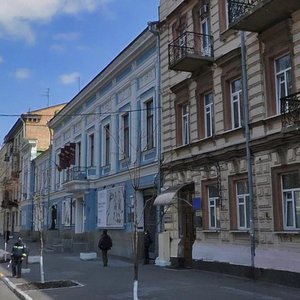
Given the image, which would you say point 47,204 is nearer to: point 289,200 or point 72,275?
point 72,275

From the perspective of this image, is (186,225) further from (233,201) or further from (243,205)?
(243,205)

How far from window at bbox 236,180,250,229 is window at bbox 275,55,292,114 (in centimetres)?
291

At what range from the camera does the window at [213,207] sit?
17.8 metres

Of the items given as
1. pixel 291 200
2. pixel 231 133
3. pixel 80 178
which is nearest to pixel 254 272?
pixel 291 200

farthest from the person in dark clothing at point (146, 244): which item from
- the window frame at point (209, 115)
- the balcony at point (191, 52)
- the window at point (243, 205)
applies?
the balcony at point (191, 52)

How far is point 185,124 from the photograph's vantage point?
68.2ft

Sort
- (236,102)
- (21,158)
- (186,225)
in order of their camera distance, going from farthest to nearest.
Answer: (21,158)
(186,225)
(236,102)

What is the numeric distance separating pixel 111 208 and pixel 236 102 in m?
13.1

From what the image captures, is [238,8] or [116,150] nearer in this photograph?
[238,8]

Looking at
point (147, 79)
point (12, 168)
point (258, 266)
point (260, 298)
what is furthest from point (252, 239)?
point (12, 168)

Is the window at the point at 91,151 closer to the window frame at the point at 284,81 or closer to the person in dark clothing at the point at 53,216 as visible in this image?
the person in dark clothing at the point at 53,216

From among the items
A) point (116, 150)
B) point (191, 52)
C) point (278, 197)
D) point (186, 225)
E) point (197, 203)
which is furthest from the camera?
point (116, 150)

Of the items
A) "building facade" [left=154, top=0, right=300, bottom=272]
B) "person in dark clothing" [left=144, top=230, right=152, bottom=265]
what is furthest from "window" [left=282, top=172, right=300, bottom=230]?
"person in dark clothing" [left=144, top=230, right=152, bottom=265]

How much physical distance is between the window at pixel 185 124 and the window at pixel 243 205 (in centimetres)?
411
